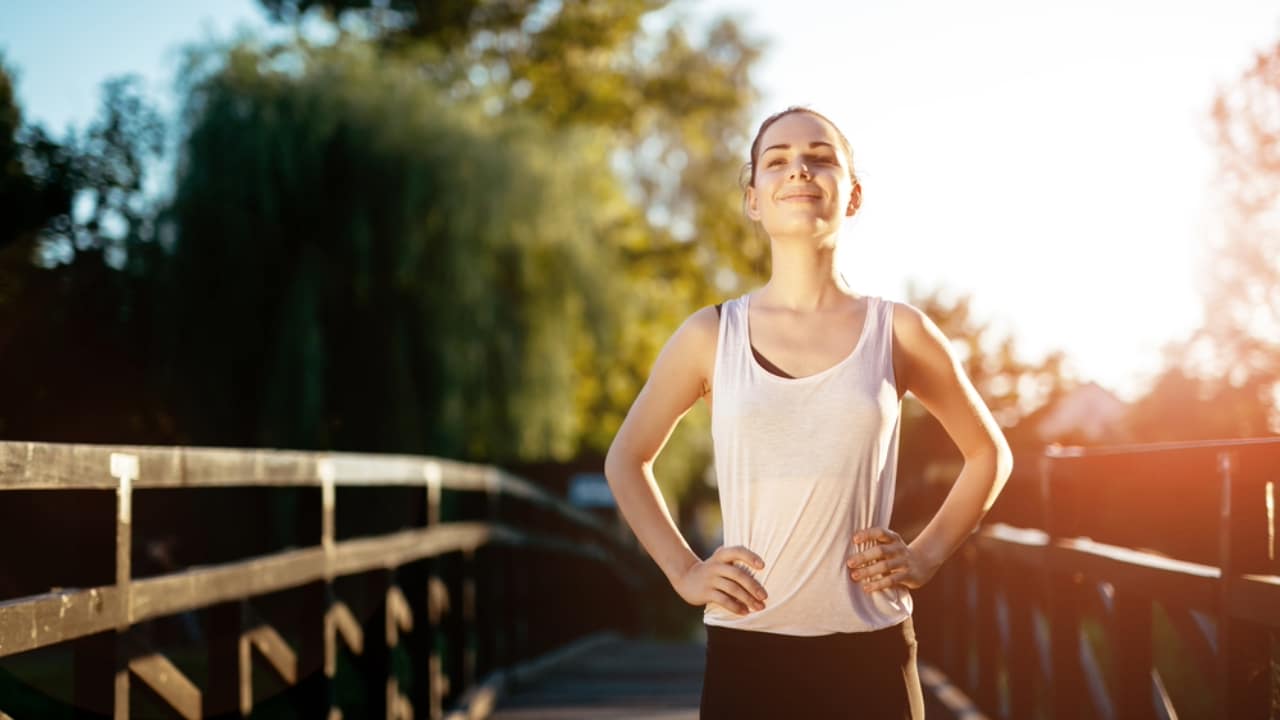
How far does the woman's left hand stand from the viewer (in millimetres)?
2014

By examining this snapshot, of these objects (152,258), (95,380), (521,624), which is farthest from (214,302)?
(521,624)

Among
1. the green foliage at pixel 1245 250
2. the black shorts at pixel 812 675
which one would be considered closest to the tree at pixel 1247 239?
the green foliage at pixel 1245 250

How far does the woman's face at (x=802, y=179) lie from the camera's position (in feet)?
7.02

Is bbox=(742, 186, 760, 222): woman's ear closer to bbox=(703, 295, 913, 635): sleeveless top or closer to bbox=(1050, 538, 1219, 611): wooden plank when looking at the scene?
bbox=(703, 295, 913, 635): sleeveless top

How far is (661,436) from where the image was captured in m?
2.26

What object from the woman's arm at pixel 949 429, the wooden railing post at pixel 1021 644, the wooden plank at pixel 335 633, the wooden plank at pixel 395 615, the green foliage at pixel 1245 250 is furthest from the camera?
the green foliage at pixel 1245 250

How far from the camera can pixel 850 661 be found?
204cm

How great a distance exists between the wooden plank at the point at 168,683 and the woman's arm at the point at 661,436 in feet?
4.54

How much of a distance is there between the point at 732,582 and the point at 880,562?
20cm

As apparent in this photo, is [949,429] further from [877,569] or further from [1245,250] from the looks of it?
[1245,250]

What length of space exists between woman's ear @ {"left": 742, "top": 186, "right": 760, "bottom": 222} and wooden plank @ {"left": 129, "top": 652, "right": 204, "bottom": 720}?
1651 mm

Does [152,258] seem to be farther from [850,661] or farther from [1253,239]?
[1253,239]

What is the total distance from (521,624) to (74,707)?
6.18m

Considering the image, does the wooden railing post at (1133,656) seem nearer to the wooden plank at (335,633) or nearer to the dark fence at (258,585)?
the dark fence at (258,585)
